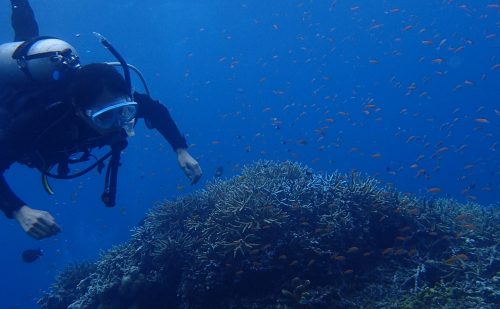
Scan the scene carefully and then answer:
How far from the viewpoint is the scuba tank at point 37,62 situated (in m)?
5.08

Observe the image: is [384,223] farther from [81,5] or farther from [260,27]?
[260,27]

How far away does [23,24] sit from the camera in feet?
24.5

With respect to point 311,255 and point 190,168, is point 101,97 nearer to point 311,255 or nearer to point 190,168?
point 190,168

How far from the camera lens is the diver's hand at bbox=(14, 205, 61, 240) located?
421cm

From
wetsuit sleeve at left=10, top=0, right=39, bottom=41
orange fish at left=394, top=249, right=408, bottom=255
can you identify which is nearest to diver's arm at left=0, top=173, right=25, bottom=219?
wetsuit sleeve at left=10, top=0, right=39, bottom=41

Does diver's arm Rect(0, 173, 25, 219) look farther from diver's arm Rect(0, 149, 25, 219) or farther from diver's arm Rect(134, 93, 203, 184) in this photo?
diver's arm Rect(134, 93, 203, 184)

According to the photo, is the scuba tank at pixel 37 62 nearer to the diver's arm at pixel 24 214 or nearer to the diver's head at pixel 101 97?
the diver's head at pixel 101 97

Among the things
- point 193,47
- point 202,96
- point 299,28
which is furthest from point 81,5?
point 202,96

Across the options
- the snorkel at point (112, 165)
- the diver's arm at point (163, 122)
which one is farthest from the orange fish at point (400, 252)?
the snorkel at point (112, 165)

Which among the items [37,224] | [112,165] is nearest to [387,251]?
[112,165]

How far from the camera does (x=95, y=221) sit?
5619 centimetres

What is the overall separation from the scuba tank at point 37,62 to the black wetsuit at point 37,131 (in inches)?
5.7

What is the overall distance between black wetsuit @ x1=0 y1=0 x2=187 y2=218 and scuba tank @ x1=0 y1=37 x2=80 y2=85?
0.48 feet

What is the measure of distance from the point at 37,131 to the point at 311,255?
14.4 feet
